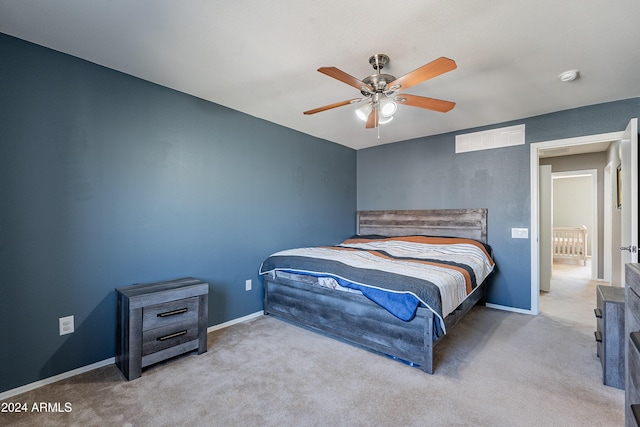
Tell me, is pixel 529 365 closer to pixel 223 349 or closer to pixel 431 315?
pixel 431 315

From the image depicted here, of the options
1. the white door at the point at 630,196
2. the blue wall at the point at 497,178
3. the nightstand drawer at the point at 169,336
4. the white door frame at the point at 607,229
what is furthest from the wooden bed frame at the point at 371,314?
the white door frame at the point at 607,229

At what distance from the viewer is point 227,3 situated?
169 centimetres

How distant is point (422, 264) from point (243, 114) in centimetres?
258

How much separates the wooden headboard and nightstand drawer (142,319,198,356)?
3.26 meters

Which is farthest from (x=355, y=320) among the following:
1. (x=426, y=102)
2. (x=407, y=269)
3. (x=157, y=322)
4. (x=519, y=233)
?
(x=519, y=233)

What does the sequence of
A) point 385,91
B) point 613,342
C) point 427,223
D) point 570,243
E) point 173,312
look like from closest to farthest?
point 613,342
point 385,91
point 173,312
point 427,223
point 570,243

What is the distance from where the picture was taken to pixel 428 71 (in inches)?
72.2

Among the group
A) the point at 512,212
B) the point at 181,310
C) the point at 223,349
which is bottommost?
the point at 223,349

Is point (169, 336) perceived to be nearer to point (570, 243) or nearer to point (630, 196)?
point (630, 196)

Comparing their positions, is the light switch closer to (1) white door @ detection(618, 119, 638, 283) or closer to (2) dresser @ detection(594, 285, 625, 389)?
(1) white door @ detection(618, 119, 638, 283)

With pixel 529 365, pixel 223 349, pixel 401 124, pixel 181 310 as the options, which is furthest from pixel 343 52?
pixel 529 365

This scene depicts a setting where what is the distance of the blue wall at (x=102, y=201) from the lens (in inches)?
79.2

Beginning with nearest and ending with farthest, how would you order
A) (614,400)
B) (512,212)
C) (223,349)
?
(614,400) < (223,349) < (512,212)

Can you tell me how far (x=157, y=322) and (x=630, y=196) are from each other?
4.09 metres
